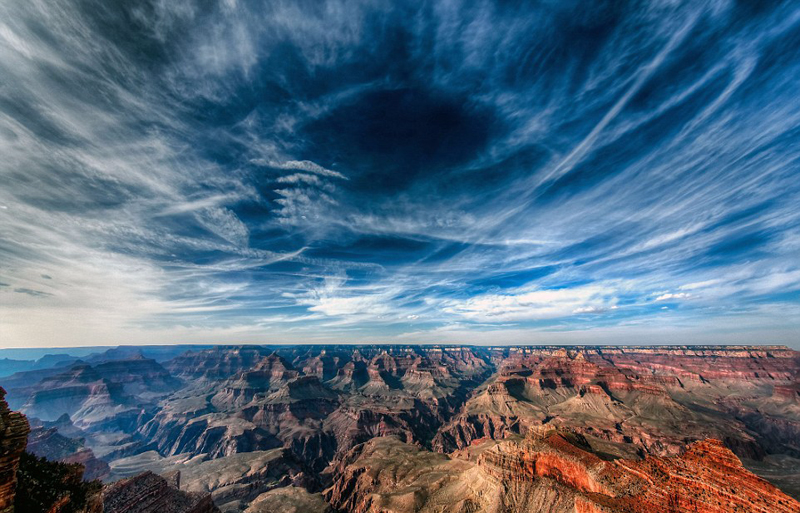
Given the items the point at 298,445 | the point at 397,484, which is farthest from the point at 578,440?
the point at 298,445

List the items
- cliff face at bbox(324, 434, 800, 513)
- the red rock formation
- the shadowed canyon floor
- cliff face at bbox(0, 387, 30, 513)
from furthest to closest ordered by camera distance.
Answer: the red rock formation → the shadowed canyon floor → cliff face at bbox(324, 434, 800, 513) → cliff face at bbox(0, 387, 30, 513)

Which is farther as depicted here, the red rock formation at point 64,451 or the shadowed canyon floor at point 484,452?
the red rock formation at point 64,451

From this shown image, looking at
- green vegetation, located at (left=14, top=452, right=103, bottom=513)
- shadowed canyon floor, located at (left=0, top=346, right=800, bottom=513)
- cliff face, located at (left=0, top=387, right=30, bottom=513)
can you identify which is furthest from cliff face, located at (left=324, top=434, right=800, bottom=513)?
cliff face, located at (left=0, top=387, right=30, bottom=513)

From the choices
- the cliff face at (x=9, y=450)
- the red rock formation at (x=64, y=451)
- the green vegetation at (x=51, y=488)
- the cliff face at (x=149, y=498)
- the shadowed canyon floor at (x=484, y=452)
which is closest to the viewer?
the cliff face at (x=9, y=450)

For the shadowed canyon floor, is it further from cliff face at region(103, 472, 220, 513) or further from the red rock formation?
cliff face at region(103, 472, 220, 513)

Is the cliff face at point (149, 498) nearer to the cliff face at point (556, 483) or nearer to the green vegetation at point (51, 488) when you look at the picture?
the cliff face at point (556, 483)

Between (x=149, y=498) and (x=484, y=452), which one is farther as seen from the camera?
(x=484, y=452)

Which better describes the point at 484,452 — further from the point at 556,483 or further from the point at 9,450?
the point at 9,450

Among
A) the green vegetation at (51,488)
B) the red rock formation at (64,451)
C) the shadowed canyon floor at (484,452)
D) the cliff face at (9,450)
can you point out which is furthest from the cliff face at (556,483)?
the red rock formation at (64,451)

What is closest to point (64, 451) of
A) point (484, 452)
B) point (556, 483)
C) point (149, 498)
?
point (149, 498)
